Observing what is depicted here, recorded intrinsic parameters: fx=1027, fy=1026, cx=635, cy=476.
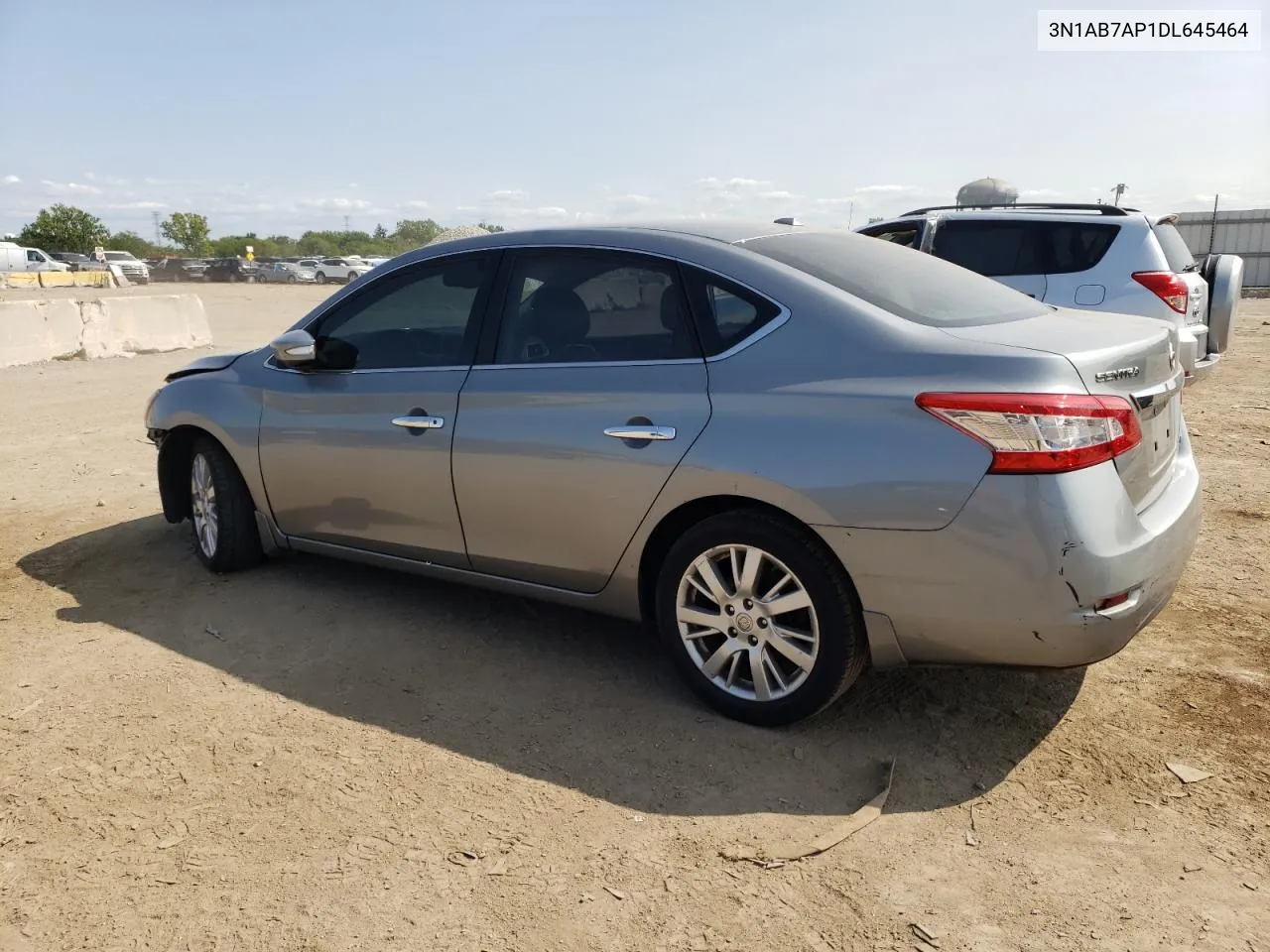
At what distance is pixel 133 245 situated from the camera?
105125 millimetres

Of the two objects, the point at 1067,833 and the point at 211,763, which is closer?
the point at 1067,833

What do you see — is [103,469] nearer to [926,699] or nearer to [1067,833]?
[926,699]

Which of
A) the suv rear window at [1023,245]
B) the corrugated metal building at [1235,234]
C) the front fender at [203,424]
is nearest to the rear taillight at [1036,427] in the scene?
the front fender at [203,424]

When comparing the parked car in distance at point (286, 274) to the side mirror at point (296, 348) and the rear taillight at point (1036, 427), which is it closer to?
the side mirror at point (296, 348)

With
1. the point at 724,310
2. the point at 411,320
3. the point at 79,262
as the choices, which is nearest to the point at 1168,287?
the point at 724,310

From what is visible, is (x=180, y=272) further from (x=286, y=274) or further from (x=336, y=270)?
(x=336, y=270)

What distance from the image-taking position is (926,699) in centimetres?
367

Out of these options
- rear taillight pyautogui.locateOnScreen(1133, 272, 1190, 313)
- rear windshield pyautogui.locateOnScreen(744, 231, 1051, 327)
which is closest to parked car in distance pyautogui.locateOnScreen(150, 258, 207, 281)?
rear taillight pyautogui.locateOnScreen(1133, 272, 1190, 313)

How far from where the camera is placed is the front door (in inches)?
164

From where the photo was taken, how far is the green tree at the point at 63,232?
8425 cm

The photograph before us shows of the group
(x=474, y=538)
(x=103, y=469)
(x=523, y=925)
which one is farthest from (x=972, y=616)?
(x=103, y=469)

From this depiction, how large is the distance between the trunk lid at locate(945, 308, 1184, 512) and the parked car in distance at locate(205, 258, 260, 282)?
58.6 meters

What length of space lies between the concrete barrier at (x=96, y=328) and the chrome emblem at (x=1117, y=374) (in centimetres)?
1318

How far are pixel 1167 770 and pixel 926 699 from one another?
0.79m
